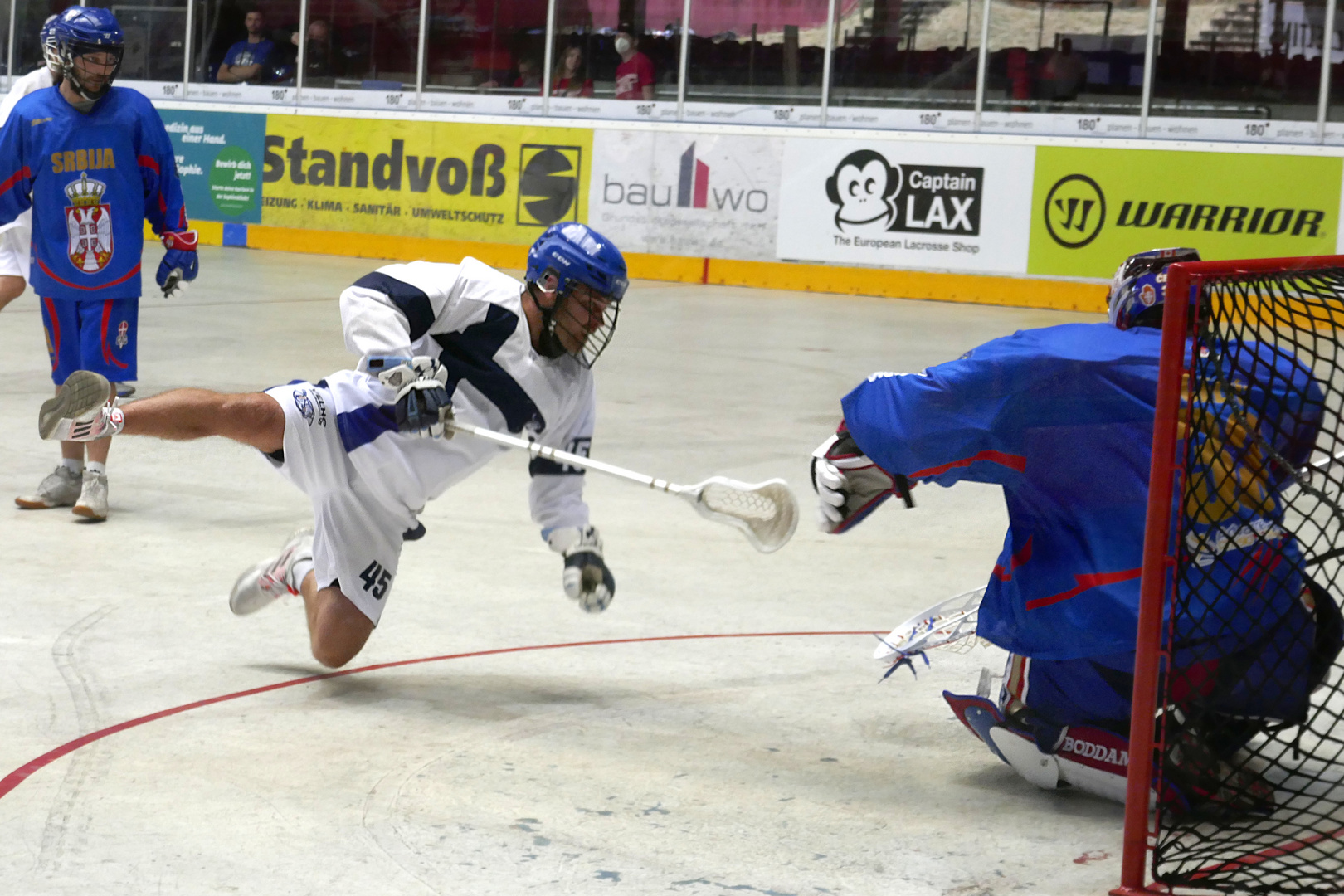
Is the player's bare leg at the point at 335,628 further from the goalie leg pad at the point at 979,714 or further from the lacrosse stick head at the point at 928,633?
the goalie leg pad at the point at 979,714

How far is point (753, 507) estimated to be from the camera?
13.1 ft

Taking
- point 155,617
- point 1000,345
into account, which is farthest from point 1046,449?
point 155,617

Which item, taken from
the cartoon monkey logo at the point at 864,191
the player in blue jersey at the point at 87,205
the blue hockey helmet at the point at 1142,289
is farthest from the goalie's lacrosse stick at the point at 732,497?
the cartoon monkey logo at the point at 864,191

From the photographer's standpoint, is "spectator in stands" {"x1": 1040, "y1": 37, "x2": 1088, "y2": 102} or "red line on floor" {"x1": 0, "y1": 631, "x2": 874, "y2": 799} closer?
"red line on floor" {"x1": 0, "y1": 631, "x2": 874, "y2": 799}

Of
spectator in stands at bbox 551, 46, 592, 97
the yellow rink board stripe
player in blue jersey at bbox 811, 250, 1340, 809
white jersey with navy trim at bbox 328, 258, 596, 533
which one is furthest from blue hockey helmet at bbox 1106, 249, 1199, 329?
spectator in stands at bbox 551, 46, 592, 97

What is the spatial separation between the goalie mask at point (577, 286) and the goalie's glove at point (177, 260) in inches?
95.6

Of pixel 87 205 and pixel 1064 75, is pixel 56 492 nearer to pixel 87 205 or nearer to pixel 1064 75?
pixel 87 205

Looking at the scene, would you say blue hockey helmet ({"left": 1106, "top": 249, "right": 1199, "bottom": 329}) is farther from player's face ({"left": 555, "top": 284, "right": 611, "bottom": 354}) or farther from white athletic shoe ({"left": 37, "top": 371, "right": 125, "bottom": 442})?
white athletic shoe ({"left": 37, "top": 371, "right": 125, "bottom": 442})

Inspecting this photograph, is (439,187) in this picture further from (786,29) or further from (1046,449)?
(1046,449)

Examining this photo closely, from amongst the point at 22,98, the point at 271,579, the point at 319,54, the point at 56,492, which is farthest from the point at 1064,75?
the point at 271,579

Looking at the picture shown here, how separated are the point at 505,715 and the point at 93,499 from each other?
7.91 ft

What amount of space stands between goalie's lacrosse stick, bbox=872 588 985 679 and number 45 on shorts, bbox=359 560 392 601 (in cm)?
119

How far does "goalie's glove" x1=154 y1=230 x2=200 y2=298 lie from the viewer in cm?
601

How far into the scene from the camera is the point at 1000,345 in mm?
3082
